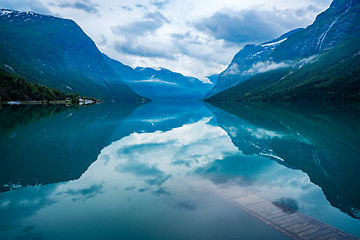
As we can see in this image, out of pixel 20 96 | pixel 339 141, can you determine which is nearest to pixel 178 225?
pixel 339 141

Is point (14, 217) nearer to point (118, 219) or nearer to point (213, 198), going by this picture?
point (118, 219)

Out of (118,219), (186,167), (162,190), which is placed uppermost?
(186,167)

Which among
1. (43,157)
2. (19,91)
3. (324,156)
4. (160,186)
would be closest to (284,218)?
(160,186)

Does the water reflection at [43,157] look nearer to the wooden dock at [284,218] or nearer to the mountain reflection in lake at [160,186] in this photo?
the mountain reflection in lake at [160,186]

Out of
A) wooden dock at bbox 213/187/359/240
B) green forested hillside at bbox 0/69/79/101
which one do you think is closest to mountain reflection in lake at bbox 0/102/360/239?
wooden dock at bbox 213/187/359/240

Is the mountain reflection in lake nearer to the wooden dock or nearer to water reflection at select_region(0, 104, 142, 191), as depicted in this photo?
water reflection at select_region(0, 104, 142, 191)

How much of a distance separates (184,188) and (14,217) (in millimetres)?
9263

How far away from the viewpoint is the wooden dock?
10578 millimetres

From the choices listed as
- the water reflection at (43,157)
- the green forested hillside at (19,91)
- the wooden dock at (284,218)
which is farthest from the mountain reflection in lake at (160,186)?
the green forested hillside at (19,91)

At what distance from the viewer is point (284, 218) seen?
39.2 feet

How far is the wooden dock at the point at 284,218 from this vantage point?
34.7 ft

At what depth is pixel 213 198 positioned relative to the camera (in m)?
14.1

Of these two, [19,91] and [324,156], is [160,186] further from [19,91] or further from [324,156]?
[19,91]

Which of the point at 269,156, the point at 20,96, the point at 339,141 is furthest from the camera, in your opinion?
the point at 20,96
